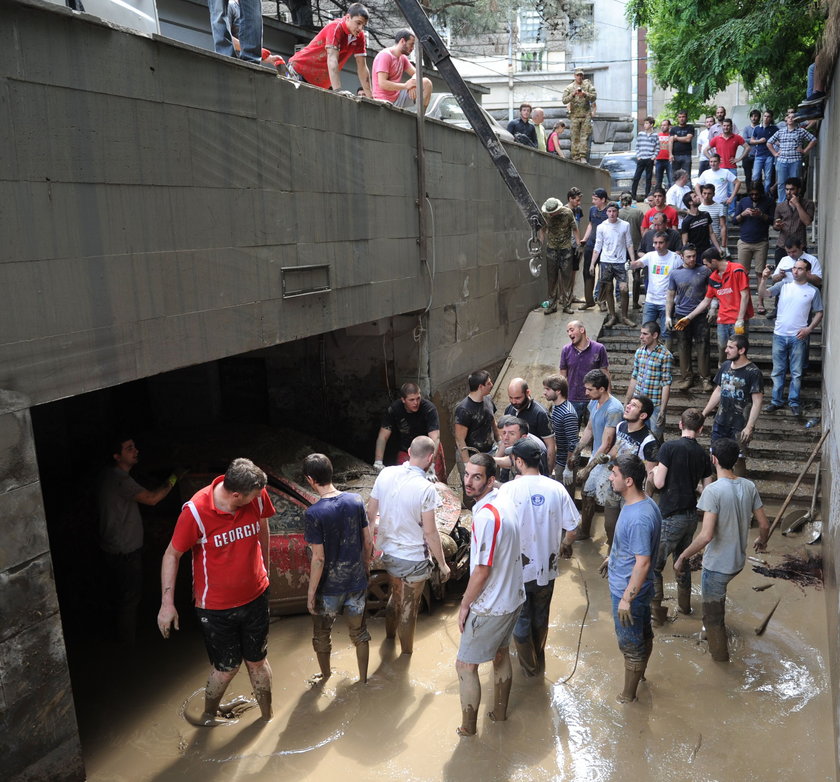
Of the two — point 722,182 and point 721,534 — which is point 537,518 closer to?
point 721,534

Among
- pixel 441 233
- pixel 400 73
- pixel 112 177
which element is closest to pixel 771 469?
pixel 441 233

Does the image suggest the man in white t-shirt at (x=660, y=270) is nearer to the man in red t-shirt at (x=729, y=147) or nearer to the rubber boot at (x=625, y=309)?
the rubber boot at (x=625, y=309)

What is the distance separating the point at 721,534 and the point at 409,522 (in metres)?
2.30

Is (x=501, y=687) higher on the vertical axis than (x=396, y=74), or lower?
lower

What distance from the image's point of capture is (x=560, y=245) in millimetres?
12281

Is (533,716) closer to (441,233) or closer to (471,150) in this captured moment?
(441,233)

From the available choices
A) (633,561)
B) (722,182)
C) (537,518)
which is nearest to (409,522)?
(537,518)

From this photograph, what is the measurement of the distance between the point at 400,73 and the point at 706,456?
599cm

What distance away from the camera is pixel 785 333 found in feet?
31.1

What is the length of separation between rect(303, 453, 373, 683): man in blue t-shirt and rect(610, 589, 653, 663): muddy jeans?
71.0 inches

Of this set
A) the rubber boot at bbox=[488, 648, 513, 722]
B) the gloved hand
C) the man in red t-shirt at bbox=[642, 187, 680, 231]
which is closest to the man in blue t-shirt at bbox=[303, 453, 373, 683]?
the rubber boot at bbox=[488, 648, 513, 722]

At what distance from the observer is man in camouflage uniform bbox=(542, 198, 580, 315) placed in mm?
12258

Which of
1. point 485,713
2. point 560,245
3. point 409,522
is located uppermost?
point 560,245

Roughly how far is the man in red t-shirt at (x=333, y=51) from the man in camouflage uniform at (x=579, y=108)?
25.7ft
